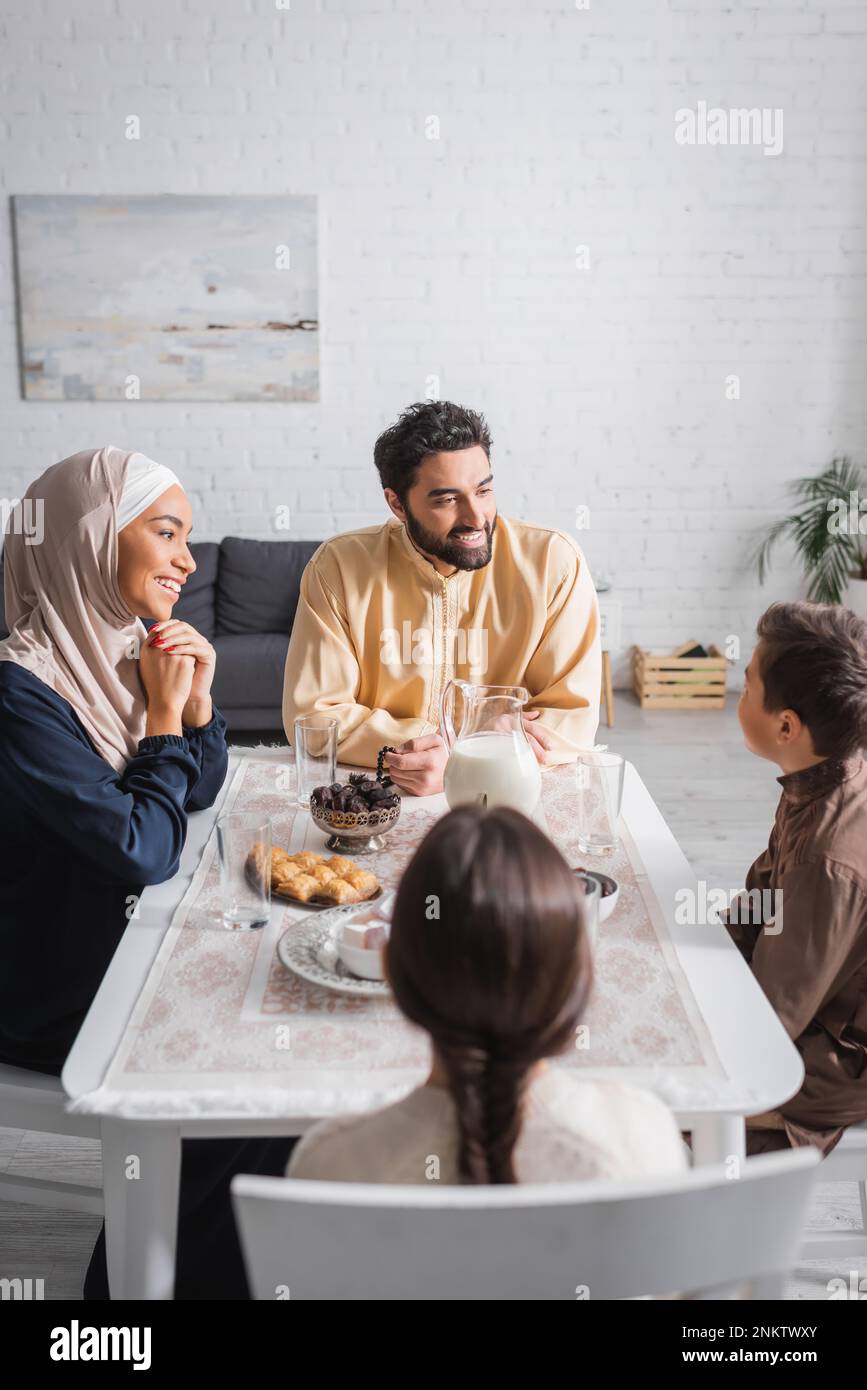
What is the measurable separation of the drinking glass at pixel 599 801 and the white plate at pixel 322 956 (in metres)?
0.36

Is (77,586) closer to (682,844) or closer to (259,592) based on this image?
(682,844)

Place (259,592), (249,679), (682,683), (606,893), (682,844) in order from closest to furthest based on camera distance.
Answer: (606,893)
(682,844)
(249,679)
(259,592)
(682,683)

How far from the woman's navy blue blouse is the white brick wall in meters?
3.46

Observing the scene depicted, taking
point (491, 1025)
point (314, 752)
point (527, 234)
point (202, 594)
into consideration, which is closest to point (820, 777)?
point (314, 752)

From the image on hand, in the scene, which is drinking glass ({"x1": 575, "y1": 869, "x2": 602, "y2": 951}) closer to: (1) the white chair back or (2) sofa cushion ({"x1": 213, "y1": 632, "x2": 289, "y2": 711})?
(1) the white chair back

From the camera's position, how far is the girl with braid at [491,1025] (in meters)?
0.72

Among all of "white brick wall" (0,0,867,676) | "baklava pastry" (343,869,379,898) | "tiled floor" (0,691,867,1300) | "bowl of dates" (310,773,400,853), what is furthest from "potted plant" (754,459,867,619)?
"baklava pastry" (343,869,379,898)

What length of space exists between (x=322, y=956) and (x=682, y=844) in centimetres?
230

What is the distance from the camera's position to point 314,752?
1658 millimetres

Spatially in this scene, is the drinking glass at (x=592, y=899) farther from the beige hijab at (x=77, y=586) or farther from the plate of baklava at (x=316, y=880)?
the beige hijab at (x=77, y=586)

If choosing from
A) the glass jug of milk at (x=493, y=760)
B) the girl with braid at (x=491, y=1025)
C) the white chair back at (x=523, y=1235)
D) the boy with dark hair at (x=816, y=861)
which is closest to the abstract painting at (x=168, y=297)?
the glass jug of milk at (x=493, y=760)

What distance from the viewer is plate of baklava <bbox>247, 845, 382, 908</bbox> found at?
1345 mm

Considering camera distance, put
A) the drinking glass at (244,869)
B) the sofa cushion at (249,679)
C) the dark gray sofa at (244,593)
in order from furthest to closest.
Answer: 1. the dark gray sofa at (244,593)
2. the sofa cushion at (249,679)
3. the drinking glass at (244,869)
